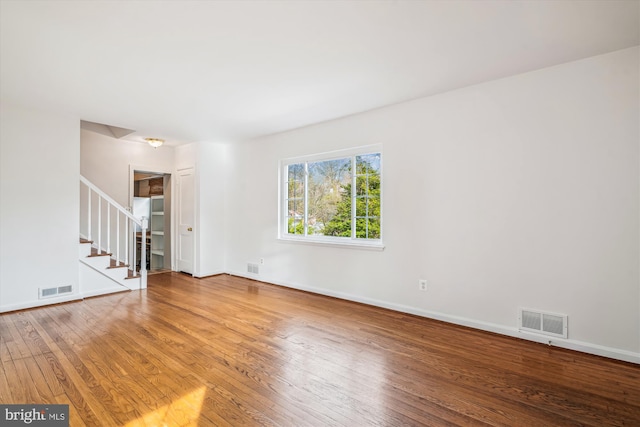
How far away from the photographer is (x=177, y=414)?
6.39ft

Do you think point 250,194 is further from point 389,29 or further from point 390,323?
point 389,29

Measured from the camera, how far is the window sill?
414 cm

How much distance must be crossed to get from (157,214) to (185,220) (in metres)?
1.25

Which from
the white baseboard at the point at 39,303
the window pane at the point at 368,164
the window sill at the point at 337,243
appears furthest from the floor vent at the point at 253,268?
the window pane at the point at 368,164

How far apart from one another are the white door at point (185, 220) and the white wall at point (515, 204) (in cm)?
325

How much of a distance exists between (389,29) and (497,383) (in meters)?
2.74

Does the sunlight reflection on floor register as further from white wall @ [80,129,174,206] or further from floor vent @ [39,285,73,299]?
white wall @ [80,129,174,206]

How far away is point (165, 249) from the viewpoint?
6836 mm

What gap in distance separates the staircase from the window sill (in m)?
2.32

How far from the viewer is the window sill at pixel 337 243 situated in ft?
13.6

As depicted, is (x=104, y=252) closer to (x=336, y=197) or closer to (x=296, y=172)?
(x=296, y=172)

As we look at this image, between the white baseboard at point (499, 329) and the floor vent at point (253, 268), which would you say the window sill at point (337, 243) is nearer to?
the white baseboard at point (499, 329)

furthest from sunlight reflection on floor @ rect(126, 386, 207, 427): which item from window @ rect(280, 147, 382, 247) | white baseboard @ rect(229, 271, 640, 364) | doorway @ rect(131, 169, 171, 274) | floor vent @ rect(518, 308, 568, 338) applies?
doorway @ rect(131, 169, 171, 274)

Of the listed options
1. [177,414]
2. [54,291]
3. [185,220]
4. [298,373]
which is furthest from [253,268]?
[177,414]
